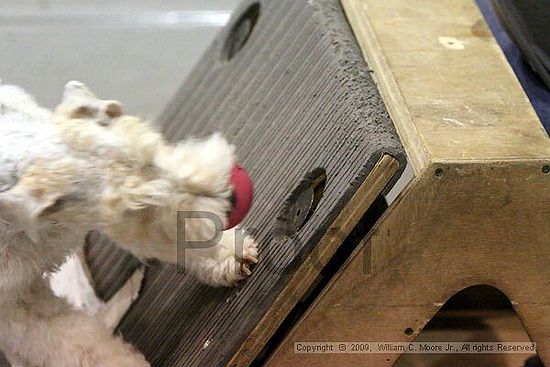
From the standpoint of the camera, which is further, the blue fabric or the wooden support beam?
the blue fabric

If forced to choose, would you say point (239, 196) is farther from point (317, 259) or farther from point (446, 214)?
point (446, 214)

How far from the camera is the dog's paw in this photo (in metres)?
1.08

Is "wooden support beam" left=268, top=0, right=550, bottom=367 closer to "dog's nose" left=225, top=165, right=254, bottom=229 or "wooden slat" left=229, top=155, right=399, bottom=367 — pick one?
"wooden slat" left=229, top=155, right=399, bottom=367

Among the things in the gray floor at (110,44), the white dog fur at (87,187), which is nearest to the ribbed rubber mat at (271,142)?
the white dog fur at (87,187)

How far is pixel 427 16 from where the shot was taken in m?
1.25

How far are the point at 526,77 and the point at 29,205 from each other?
0.81 metres

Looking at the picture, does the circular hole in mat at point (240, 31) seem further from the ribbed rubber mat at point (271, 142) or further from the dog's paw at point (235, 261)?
the dog's paw at point (235, 261)

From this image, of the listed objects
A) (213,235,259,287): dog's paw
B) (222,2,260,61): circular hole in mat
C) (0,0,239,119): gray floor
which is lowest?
(0,0,239,119): gray floor

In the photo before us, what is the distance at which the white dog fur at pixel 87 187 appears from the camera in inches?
35.3

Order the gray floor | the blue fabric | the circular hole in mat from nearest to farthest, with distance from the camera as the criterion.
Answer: the blue fabric → the circular hole in mat → the gray floor

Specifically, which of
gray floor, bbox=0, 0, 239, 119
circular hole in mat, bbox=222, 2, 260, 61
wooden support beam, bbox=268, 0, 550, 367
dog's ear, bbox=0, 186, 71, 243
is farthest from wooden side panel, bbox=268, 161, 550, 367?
gray floor, bbox=0, 0, 239, 119

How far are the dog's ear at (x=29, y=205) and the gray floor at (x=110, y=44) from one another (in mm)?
1198

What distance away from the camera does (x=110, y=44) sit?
7.16 feet

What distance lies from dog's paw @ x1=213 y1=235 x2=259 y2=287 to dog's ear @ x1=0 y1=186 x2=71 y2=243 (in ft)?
0.89
